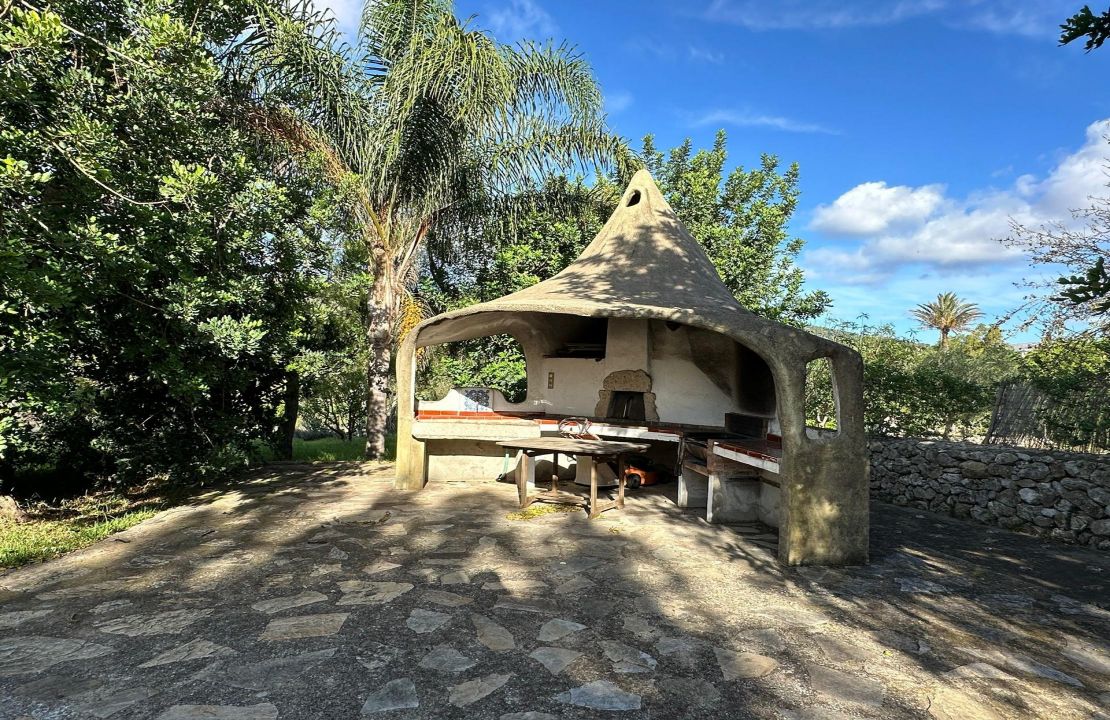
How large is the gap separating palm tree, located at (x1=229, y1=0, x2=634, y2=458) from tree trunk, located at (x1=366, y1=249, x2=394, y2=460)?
0.02 metres

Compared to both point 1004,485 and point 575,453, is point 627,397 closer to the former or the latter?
point 575,453

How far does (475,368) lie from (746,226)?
886 centimetres

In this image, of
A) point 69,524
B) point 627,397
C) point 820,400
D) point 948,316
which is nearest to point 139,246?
point 69,524

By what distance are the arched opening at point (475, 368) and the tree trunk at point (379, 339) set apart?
1.04m

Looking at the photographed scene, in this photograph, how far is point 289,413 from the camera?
11516mm

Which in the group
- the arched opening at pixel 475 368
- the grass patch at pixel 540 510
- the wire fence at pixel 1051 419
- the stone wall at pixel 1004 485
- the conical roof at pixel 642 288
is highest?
the conical roof at pixel 642 288

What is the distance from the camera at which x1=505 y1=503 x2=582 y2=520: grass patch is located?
7.64 metres

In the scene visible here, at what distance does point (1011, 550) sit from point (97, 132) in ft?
36.7

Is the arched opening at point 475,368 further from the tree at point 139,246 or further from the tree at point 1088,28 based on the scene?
the tree at point 1088,28

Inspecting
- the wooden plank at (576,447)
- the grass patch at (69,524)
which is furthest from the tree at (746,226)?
the grass patch at (69,524)

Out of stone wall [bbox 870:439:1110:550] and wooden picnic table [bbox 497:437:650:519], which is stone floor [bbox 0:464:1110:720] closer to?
stone wall [bbox 870:439:1110:550]

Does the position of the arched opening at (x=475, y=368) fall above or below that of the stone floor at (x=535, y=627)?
above

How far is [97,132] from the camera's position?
5.64m

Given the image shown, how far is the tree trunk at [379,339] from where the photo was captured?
11789 mm
